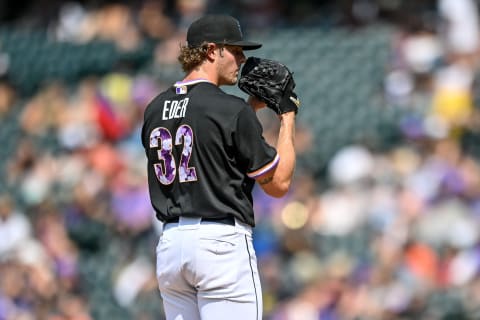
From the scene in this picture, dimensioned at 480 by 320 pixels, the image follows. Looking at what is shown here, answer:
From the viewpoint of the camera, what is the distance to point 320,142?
388 inches

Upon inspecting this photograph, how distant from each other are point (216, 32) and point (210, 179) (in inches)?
22.6

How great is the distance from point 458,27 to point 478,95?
3.61ft

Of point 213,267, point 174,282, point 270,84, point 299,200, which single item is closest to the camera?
point 213,267

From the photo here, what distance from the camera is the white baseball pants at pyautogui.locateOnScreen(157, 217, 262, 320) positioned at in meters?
3.97

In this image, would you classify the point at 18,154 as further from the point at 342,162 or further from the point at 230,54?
the point at 230,54

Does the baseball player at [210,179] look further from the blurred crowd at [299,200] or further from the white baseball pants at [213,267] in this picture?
the blurred crowd at [299,200]

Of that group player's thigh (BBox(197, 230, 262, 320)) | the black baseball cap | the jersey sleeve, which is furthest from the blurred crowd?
the black baseball cap

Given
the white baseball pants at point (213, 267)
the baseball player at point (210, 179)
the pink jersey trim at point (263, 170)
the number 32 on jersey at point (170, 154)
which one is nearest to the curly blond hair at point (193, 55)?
the baseball player at point (210, 179)

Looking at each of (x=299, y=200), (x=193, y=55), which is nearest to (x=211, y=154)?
(x=193, y=55)

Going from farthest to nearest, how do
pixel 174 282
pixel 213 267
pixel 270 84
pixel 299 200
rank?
pixel 299 200, pixel 270 84, pixel 174 282, pixel 213 267

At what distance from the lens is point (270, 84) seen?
430 centimetres

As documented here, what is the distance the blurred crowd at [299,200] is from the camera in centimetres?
823

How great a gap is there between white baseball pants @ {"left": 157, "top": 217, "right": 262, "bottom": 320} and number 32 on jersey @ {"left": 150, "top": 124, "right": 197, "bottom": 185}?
0.17m

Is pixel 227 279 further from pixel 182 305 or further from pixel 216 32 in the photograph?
pixel 216 32
